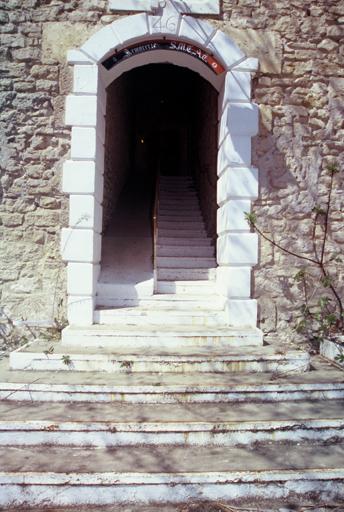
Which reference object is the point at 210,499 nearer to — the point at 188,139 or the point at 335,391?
the point at 335,391

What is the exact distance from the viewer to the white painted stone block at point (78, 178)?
468 centimetres

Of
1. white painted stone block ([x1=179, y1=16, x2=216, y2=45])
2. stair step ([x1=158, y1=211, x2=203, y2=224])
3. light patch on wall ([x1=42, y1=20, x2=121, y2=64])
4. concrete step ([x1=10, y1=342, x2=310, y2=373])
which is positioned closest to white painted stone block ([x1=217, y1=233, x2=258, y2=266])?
concrete step ([x1=10, y1=342, x2=310, y2=373])

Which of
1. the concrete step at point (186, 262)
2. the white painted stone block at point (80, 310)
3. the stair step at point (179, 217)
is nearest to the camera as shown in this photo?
the white painted stone block at point (80, 310)

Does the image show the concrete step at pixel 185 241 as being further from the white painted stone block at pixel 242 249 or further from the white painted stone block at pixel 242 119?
the white painted stone block at pixel 242 119

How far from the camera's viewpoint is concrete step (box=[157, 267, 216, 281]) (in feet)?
19.7

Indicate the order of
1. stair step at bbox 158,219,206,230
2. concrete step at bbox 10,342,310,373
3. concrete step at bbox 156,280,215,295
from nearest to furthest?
concrete step at bbox 10,342,310,373 < concrete step at bbox 156,280,215,295 < stair step at bbox 158,219,206,230

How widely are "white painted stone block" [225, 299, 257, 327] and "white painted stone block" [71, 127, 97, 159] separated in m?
2.36

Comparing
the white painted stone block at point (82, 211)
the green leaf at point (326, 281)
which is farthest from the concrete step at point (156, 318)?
Answer: the green leaf at point (326, 281)

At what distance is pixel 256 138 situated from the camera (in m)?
4.88

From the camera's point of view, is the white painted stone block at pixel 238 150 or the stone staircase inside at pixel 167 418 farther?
the white painted stone block at pixel 238 150

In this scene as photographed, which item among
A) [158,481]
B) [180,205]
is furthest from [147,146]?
[158,481]

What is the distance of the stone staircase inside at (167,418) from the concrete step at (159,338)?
0.03ft

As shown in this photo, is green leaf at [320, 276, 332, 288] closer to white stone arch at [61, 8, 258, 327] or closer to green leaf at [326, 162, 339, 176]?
white stone arch at [61, 8, 258, 327]

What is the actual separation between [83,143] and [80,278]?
1.56m
